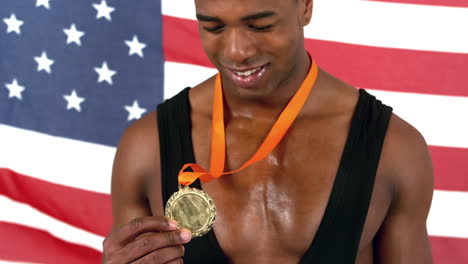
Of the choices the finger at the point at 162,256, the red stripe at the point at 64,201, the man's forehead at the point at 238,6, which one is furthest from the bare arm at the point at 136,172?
the red stripe at the point at 64,201

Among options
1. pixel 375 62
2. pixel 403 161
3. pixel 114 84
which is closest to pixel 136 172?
pixel 403 161

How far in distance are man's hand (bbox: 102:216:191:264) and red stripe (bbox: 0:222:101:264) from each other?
1.46 m

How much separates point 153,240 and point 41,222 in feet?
5.11

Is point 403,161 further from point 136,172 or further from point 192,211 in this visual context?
point 136,172

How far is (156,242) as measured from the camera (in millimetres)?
1599

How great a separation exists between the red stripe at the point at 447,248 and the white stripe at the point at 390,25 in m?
0.79

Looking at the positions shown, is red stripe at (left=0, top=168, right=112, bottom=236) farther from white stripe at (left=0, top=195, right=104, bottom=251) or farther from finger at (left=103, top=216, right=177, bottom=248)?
finger at (left=103, top=216, right=177, bottom=248)

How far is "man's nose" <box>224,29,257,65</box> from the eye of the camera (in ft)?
5.64

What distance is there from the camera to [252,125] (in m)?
2.04

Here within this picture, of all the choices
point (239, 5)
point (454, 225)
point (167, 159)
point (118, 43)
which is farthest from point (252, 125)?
point (454, 225)

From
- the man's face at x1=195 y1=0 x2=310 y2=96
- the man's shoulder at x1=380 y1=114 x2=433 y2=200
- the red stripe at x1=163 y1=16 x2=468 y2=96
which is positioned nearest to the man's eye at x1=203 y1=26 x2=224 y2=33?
the man's face at x1=195 y1=0 x2=310 y2=96

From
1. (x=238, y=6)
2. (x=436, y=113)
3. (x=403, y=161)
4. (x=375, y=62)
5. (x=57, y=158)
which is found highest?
(x=375, y=62)

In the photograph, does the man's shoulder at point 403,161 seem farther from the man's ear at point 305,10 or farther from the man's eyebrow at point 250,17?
the man's eyebrow at point 250,17

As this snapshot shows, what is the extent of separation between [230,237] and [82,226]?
1264 millimetres
